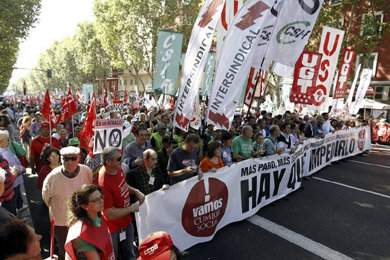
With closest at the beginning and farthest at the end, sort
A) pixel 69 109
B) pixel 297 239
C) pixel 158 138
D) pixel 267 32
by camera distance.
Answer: pixel 297 239
pixel 267 32
pixel 158 138
pixel 69 109

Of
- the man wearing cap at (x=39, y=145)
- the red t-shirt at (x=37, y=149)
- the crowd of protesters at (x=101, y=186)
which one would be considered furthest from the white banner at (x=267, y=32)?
the red t-shirt at (x=37, y=149)

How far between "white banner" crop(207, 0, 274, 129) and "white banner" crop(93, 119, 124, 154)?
5.30 feet

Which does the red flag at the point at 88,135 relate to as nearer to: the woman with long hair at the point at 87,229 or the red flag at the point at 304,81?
the woman with long hair at the point at 87,229

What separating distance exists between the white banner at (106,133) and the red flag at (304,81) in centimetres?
642

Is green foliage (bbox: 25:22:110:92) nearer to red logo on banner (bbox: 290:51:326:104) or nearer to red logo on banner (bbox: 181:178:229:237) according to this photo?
red logo on banner (bbox: 290:51:326:104)

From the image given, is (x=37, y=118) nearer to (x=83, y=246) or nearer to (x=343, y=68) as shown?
(x=83, y=246)

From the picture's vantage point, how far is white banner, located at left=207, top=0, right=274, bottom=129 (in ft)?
15.9

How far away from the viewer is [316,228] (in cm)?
479

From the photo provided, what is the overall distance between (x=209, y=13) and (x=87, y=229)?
437 cm

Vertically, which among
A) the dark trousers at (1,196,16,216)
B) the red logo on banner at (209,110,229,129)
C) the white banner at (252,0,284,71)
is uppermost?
the white banner at (252,0,284,71)

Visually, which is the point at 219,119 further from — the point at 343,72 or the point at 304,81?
the point at 343,72

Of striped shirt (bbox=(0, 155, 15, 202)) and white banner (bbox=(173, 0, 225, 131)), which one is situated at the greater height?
white banner (bbox=(173, 0, 225, 131))

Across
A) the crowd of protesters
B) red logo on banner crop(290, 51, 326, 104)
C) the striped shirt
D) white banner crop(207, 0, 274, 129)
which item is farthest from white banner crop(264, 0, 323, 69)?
the striped shirt

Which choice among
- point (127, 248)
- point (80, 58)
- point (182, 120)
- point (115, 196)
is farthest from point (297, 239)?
point (80, 58)
